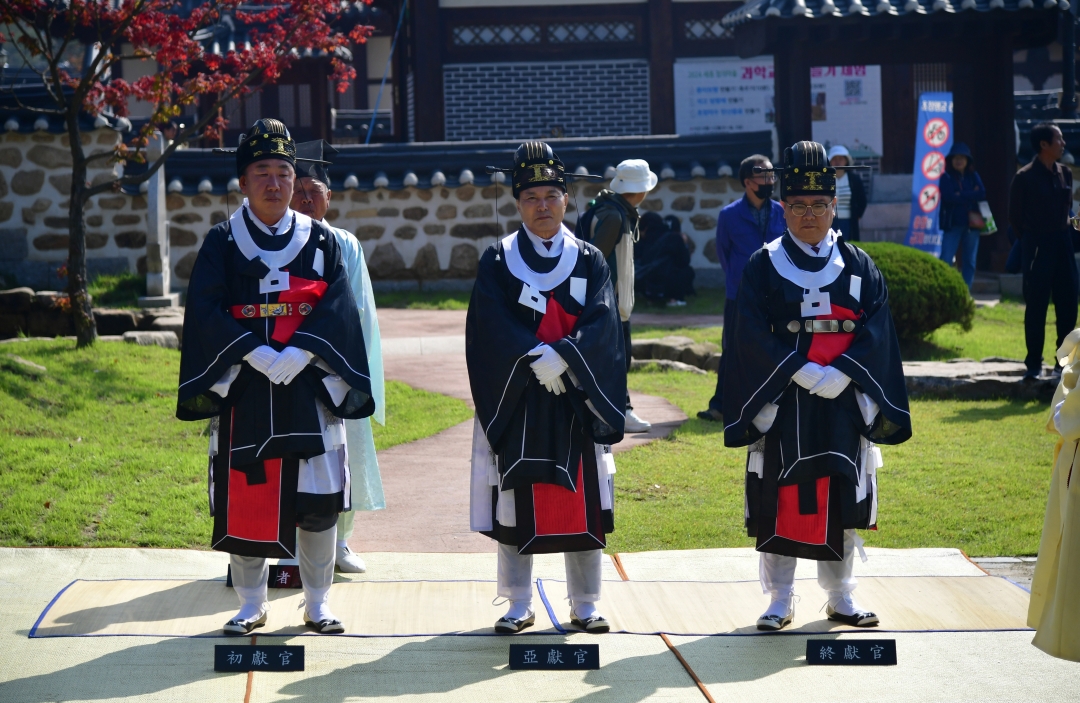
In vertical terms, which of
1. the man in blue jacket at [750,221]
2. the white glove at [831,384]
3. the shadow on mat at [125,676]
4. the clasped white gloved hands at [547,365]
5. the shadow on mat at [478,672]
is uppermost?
the man in blue jacket at [750,221]

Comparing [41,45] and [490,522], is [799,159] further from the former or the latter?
[41,45]

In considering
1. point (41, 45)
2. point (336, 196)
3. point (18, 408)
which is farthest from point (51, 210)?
point (18, 408)

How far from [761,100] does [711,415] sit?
980 cm

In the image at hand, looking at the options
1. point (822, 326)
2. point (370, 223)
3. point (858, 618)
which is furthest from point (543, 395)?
point (370, 223)

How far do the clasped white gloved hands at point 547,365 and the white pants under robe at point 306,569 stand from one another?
965 mm

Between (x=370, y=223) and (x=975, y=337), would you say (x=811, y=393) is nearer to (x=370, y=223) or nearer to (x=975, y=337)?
(x=975, y=337)

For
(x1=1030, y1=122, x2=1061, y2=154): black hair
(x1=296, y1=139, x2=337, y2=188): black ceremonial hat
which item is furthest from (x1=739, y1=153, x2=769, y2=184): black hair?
(x1=296, y1=139, x2=337, y2=188): black ceremonial hat

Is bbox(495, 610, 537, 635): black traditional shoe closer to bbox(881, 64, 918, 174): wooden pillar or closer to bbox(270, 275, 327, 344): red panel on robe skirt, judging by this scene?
bbox(270, 275, 327, 344): red panel on robe skirt

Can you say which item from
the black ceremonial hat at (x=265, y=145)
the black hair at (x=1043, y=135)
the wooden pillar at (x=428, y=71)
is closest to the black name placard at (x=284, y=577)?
the black ceremonial hat at (x=265, y=145)

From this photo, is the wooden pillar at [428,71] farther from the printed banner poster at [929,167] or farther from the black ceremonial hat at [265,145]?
the black ceremonial hat at [265,145]

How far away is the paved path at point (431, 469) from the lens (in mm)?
5859

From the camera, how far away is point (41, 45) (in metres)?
8.76

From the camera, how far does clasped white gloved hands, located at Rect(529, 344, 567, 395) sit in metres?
4.13

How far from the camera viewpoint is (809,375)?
4.20 m
